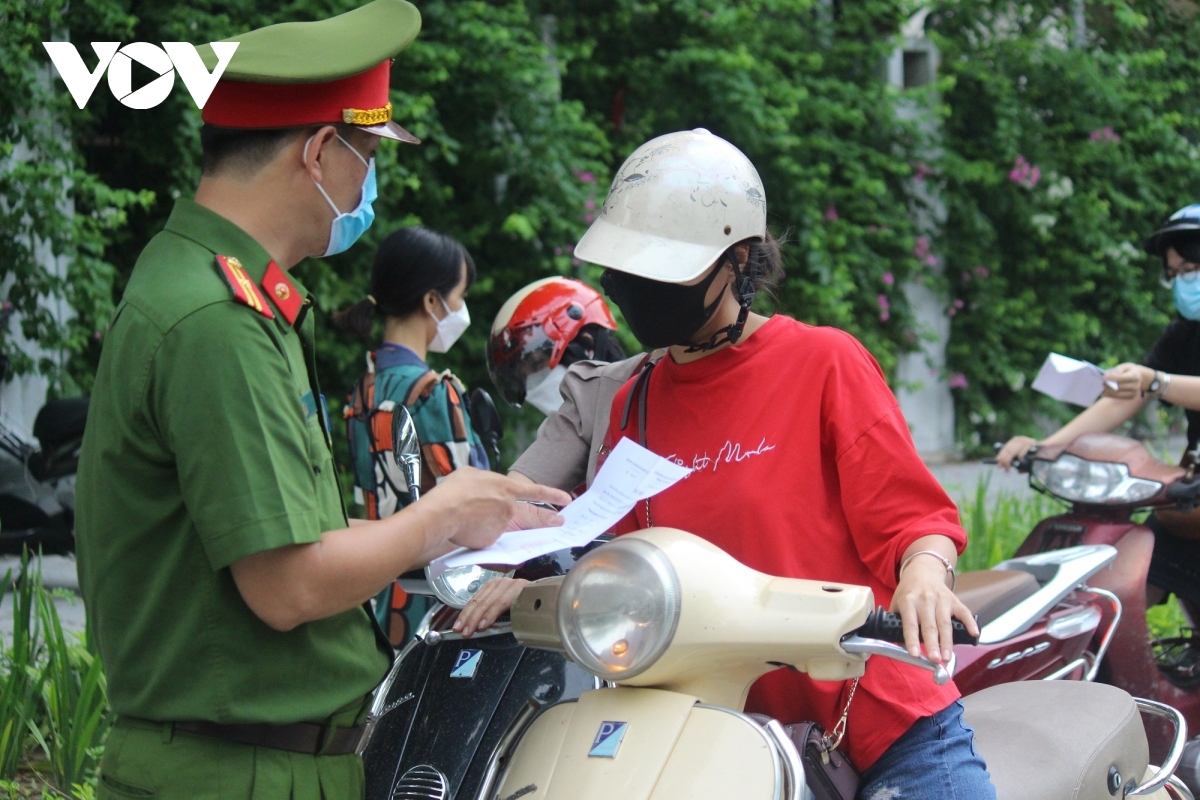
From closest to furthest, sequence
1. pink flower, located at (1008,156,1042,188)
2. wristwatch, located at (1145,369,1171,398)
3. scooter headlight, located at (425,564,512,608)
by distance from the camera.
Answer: scooter headlight, located at (425,564,512,608), wristwatch, located at (1145,369,1171,398), pink flower, located at (1008,156,1042,188)

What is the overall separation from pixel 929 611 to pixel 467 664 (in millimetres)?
839

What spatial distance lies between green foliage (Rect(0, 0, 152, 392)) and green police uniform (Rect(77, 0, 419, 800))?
4.24m

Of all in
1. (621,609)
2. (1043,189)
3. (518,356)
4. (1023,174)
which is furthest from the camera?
(1043,189)

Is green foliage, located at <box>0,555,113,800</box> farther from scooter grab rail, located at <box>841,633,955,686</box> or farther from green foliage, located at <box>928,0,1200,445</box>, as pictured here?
green foliage, located at <box>928,0,1200,445</box>

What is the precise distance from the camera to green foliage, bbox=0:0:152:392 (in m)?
5.60

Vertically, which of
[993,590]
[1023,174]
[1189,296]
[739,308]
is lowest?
[1023,174]

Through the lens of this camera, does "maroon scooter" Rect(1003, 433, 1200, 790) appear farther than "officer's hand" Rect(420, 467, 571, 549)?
Yes

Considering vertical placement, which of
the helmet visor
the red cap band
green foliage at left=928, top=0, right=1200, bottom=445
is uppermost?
the red cap band

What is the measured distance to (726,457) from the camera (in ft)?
6.66

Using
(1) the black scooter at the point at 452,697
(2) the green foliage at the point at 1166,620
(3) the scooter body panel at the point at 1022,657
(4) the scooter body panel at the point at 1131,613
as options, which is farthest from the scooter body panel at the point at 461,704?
(2) the green foliage at the point at 1166,620

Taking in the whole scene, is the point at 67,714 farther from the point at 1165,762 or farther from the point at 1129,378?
the point at 1129,378

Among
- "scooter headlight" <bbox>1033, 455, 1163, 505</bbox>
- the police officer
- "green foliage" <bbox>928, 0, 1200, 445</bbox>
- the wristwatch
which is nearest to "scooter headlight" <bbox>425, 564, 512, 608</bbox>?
the police officer

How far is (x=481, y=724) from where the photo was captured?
6.86ft

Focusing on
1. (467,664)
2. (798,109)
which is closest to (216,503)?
(467,664)
